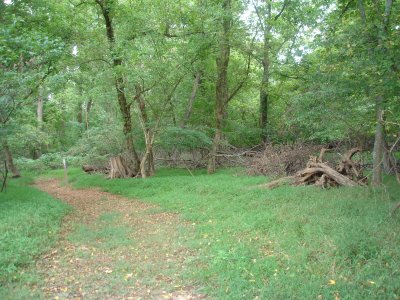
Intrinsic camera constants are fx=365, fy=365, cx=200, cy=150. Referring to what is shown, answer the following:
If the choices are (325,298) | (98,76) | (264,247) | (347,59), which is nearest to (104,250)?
(264,247)

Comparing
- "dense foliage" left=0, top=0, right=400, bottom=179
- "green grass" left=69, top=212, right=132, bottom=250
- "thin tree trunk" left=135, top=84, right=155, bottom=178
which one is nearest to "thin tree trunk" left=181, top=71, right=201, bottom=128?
"dense foliage" left=0, top=0, right=400, bottom=179

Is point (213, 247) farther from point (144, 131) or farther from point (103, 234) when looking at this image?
point (144, 131)

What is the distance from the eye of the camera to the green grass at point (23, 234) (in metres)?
5.83

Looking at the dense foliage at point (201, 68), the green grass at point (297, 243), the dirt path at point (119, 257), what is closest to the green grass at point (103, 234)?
the dirt path at point (119, 257)

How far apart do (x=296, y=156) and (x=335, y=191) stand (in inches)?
152

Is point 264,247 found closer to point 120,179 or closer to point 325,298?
point 325,298

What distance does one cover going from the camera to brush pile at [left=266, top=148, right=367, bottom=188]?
10413 mm

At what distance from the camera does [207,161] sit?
18016 mm

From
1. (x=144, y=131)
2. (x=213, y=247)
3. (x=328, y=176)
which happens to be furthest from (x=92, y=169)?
(x=213, y=247)

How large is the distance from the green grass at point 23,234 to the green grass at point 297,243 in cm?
275

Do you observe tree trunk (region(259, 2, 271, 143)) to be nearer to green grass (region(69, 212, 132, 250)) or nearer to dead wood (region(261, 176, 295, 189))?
dead wood (region(261, 176, 295, 189))

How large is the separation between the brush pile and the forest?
1.7 inches

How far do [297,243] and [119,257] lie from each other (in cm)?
344

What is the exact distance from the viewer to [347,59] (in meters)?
8.19
